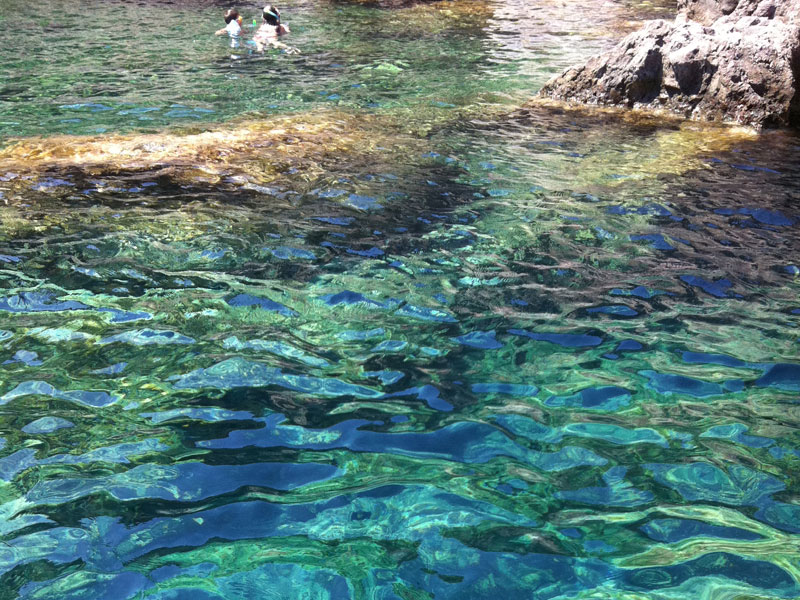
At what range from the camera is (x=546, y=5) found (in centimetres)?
2198

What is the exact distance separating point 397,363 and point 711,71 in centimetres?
788

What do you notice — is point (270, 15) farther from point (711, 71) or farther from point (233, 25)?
point (711, 71)

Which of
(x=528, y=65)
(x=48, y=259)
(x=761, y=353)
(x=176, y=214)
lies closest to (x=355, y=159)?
(x=176, y=214)

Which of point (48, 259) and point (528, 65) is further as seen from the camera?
point (528, 65)

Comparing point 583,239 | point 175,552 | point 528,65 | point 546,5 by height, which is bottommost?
point 175,552

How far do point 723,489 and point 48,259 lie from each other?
495 cm

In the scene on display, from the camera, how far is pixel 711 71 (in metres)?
9.72

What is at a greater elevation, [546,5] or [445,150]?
[546,5]

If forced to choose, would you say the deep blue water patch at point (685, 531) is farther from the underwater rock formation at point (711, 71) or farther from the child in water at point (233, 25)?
the child in water at point (233, 25)

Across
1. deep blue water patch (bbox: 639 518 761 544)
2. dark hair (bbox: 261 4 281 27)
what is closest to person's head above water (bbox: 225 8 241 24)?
dark hair (bbox: 261 4 281 27)

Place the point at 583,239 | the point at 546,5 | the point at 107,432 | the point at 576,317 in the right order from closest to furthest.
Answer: the point at 107,432 → the point at 576,317 → the point at 583,239 → the point at 546,5

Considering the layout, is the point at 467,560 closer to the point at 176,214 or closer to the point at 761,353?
the point at 761,353

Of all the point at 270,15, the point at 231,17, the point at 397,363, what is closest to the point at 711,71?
the point at 397,363

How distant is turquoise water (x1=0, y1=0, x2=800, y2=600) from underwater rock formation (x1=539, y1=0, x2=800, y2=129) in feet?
2.25
